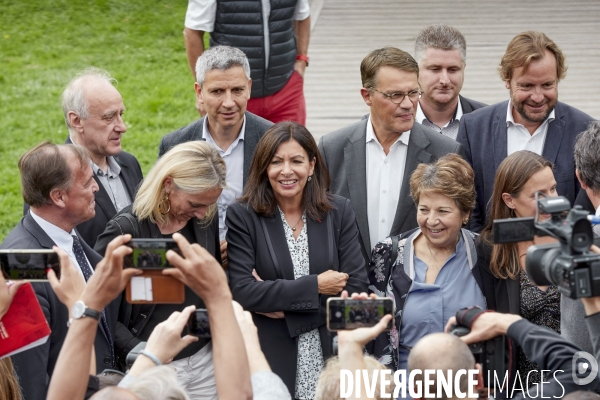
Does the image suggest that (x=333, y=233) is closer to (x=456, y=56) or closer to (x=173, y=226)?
(x=173, y=226)

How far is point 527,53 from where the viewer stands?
5.55 meters

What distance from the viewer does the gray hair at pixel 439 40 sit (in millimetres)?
6344

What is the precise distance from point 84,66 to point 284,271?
7690 millimetres

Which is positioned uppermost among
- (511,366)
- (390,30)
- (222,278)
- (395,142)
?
(390,30)

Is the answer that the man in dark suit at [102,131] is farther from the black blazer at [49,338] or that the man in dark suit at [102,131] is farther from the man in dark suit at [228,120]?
the black blazer at [49,338]

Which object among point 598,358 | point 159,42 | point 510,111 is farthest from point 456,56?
point 159,42

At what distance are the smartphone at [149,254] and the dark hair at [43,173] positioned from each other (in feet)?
3.96

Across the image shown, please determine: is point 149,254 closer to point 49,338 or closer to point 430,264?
point 49,338

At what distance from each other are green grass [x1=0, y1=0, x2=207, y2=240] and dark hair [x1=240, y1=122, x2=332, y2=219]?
13.1 ft

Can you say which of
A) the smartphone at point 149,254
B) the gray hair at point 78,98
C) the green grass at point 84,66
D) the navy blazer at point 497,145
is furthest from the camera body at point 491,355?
the green grass at point 84,66

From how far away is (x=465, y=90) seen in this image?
35.0ft

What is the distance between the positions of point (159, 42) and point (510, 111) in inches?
303

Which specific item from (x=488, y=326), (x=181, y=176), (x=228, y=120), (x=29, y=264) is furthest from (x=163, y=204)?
(x=488, y=326)

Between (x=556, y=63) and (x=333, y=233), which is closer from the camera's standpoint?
(x=333, y=233)
